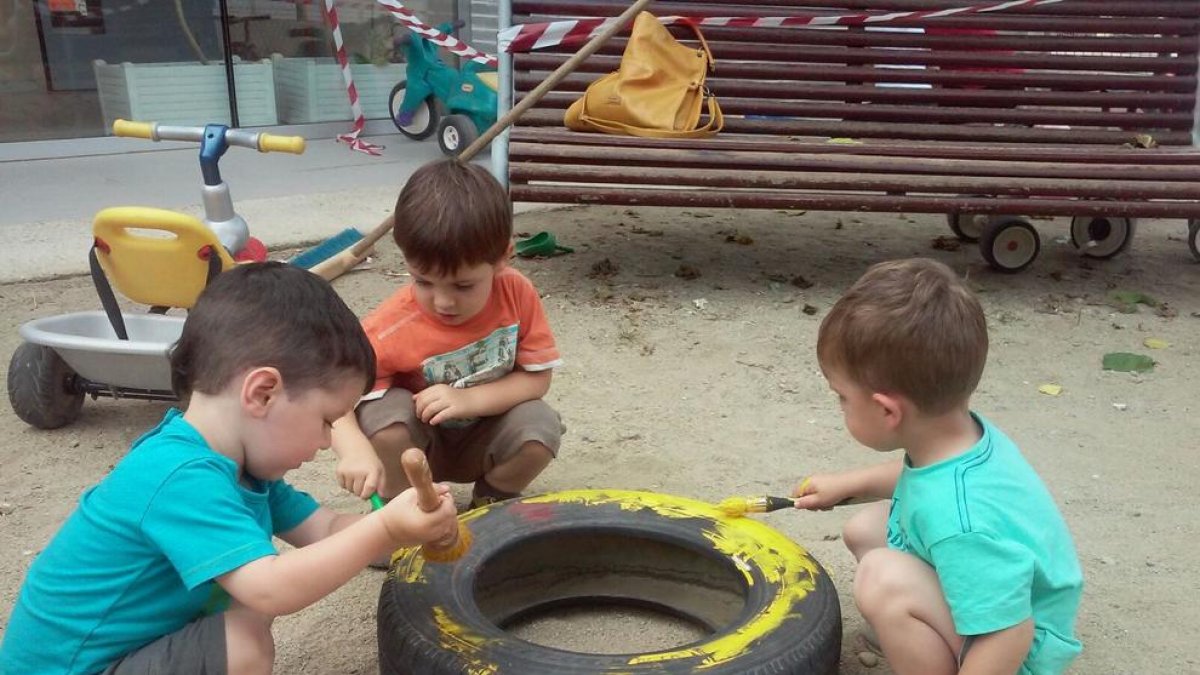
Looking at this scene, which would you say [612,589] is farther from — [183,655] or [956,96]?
[956,96]

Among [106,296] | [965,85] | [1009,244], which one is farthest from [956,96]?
[106,296]

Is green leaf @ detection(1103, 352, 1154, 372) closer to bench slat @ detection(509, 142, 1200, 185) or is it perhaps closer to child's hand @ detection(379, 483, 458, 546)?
bench slat @ detection(509, 142, 1200, 185)

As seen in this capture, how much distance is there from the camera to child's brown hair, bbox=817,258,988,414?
5.10 ft

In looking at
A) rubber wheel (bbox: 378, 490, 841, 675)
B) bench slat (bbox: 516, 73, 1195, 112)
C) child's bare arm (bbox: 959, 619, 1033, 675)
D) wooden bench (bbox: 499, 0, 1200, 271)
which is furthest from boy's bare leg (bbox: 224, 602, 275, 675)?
bench slat (bbox: 516, 73, 1195, 112)

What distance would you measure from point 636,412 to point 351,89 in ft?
14.4

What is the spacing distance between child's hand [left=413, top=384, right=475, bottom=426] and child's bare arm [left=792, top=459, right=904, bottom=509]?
68 centimetres

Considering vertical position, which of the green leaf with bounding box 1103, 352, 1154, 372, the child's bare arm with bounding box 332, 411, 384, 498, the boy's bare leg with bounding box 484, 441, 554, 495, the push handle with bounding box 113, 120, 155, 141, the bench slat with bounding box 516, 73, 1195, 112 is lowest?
the green leaf with bounding box 1103, 352, 1154, 372

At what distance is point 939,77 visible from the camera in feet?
16.3

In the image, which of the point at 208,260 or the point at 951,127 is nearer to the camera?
the point at 208,260

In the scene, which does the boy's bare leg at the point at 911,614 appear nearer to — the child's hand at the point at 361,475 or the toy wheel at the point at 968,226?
the child's hand at the point at 361,475

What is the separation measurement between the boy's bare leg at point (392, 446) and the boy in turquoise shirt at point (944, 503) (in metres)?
0.90

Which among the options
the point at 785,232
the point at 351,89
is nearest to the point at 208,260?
the point at 785,232

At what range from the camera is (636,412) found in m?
3.10

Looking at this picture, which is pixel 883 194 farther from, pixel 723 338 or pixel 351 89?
pixel 351 89
